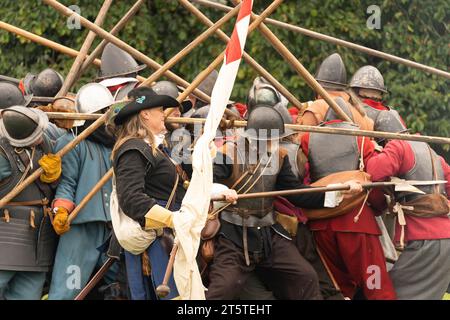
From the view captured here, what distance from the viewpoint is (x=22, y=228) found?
9.80 meters

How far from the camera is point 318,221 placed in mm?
10078

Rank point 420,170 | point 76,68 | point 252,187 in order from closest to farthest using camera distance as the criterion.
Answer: point 252,187
point 420,170
point 76,68

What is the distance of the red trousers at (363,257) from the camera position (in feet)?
32.9

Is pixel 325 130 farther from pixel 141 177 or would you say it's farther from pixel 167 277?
pixel 167 277

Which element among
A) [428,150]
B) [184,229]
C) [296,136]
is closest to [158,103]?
[184,229]

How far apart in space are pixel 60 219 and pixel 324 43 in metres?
6.88

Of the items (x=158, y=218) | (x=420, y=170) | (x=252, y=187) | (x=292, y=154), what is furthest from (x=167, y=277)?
(x=420, y=170)

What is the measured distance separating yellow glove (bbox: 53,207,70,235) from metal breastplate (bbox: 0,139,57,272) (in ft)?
0.40

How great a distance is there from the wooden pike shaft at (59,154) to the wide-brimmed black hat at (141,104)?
69cm

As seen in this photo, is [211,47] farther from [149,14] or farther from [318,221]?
[318,221]

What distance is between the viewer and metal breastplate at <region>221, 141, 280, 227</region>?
9.55m

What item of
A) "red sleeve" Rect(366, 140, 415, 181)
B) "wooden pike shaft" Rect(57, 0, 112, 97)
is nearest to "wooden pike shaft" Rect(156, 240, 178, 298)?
"red sleeve" Rect(366, 140, 415, 181)

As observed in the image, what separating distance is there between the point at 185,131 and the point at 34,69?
6701mm

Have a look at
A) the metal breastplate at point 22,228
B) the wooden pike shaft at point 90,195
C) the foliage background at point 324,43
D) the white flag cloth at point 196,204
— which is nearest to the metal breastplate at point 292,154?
the wooden pike shaft at point 90,195
